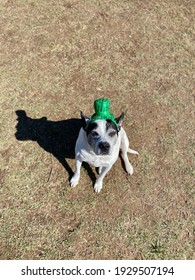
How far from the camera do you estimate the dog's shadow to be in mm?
6254

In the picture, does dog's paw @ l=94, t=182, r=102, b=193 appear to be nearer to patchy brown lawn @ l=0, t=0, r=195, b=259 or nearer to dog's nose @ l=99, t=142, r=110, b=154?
patchy brown lawn @ l=0, t=0, r=195, b=259

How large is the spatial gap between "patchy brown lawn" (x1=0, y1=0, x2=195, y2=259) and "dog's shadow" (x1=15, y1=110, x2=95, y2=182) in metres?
0.02

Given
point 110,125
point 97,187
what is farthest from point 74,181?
point 110,125

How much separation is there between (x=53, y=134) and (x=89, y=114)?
0.83 meters

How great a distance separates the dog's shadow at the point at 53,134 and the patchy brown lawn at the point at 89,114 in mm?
19

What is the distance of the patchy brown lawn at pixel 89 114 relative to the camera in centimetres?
557

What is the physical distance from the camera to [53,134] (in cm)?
647

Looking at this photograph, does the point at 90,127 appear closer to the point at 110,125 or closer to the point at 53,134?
the point at 110,125

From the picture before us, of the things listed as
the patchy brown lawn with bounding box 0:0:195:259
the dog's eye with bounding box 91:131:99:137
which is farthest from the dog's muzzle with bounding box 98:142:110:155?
the patchy brown lawn with bounding box 0:0:195:259

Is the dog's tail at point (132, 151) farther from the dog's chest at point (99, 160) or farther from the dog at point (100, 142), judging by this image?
the dog's chest at point (99, 160)

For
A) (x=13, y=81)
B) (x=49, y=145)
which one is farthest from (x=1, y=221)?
(x=13, y=81)

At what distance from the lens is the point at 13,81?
7094 mm
